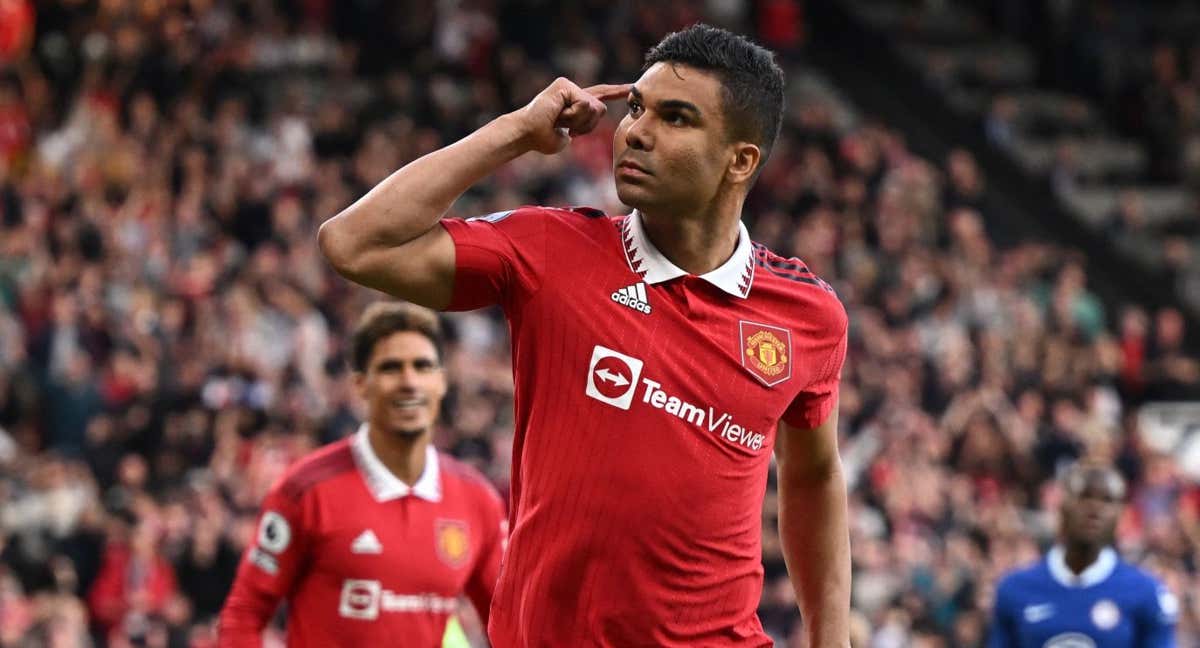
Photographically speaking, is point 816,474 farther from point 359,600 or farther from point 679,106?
point 359,600

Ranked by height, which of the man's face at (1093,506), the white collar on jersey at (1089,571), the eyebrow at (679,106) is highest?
the eyebrow at (679,106)

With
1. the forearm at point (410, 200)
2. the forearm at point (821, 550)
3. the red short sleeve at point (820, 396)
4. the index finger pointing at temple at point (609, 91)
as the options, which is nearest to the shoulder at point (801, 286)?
the red short sleeve at point (820, 396)

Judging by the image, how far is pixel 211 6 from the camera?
18.6m

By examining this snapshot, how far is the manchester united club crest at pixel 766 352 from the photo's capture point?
14.2ft

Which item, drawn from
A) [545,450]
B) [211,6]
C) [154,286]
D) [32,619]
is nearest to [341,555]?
[545,450]

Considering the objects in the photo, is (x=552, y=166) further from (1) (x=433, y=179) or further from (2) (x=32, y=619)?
(1) (x=433, y=179)

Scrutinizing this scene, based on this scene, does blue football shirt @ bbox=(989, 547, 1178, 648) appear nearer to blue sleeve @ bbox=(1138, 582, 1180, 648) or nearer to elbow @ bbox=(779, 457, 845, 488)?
blue sleeve @ bbox=(1138, 582, 1180, 648)

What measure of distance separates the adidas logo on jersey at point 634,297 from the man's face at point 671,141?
0.62 feet

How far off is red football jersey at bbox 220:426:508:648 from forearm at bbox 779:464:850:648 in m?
2.18

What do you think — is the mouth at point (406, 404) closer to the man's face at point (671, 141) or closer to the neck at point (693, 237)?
the neck at point (693, 237)

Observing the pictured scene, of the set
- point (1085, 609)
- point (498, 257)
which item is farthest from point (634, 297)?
point (1085, 609)

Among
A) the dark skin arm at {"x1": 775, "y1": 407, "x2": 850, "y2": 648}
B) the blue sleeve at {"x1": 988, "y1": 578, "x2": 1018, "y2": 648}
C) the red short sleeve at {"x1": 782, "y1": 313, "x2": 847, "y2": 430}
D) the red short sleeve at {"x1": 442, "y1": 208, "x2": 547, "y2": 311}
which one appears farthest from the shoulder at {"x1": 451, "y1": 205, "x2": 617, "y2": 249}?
the blue sleeve at {"x1": 988, "y1": 578, "x2": 1018, "y2": 648}

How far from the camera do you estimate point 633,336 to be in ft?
13.8

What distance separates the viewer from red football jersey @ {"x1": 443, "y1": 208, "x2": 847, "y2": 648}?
4.14 m
